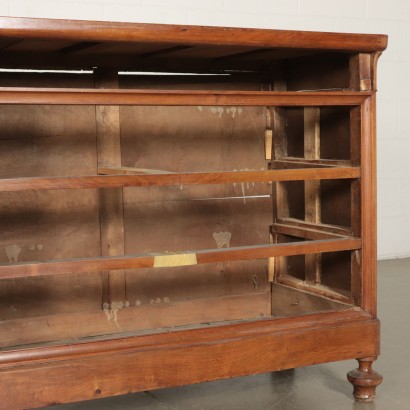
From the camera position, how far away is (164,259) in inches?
76.1

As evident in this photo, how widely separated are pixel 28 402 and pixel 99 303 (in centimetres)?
65

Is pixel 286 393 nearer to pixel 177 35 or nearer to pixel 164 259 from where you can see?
pixel 164 259

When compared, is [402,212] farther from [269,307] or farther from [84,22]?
[84,22]

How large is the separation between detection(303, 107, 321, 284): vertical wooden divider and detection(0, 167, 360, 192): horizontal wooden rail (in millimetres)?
318

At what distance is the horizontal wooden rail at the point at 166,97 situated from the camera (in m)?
1.78

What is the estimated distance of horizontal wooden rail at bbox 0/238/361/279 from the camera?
5.93 ft

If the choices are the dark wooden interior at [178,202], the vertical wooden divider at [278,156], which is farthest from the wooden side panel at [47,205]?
the vertical wooden divider at [278,156]

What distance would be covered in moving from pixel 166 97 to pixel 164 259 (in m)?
0.41

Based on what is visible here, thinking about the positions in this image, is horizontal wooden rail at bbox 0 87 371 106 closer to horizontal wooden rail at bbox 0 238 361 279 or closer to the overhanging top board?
the overhanging top board

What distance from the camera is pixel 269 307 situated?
8.90 ft

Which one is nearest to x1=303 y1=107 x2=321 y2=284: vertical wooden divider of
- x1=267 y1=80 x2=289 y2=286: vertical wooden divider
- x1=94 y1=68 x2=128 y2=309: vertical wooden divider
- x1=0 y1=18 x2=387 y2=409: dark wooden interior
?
x1=0 y1=18 x2=387 y2=409: dark wooden interior

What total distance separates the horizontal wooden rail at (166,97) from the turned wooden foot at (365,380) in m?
0.77

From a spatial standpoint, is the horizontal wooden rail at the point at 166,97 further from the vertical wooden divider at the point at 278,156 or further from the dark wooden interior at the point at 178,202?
the vertical wooden divider at the point at 278,156

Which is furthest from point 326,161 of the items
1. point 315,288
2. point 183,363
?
point 183,363
